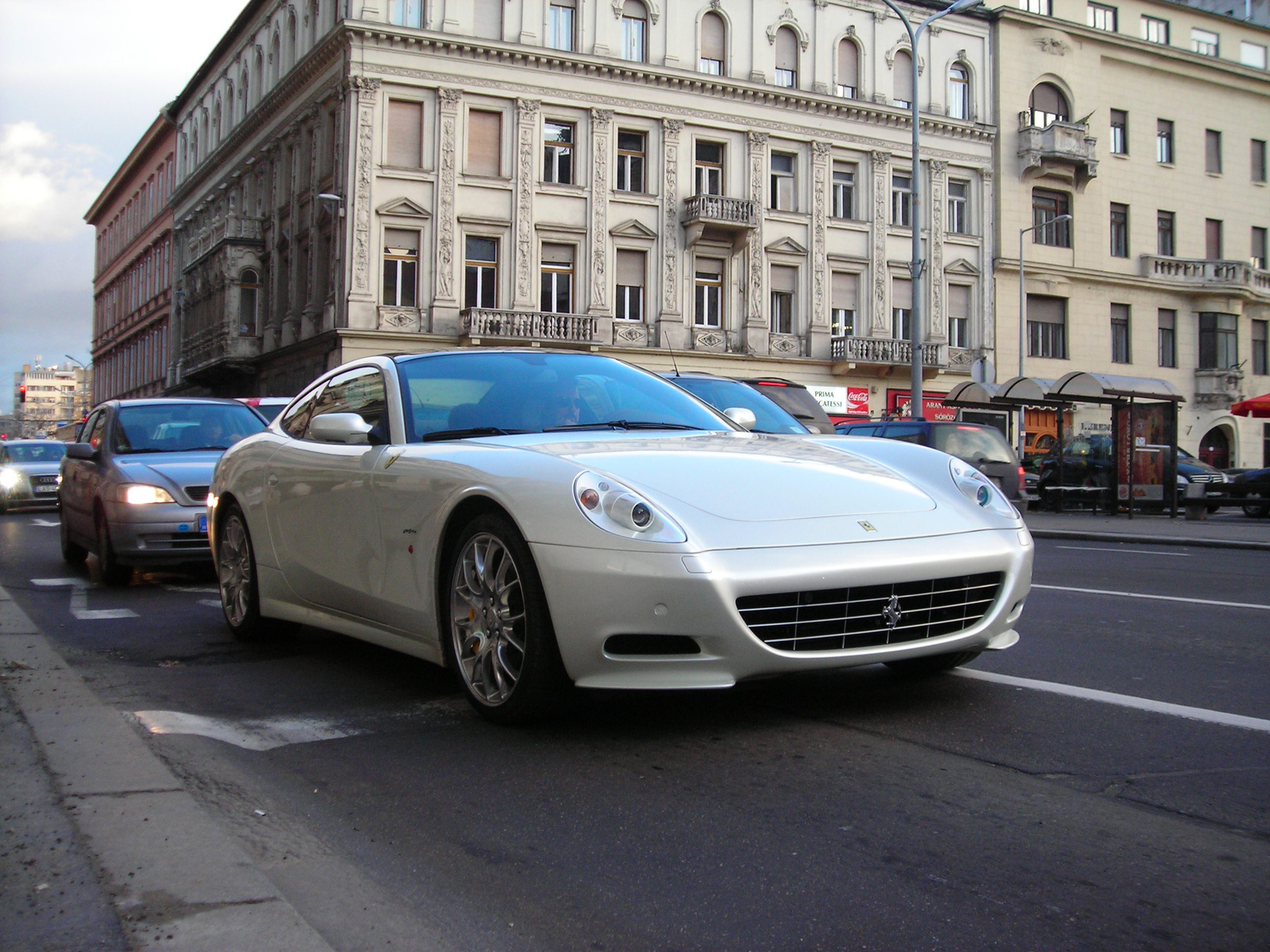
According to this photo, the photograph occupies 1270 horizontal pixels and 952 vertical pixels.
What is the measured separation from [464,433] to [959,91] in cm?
3918

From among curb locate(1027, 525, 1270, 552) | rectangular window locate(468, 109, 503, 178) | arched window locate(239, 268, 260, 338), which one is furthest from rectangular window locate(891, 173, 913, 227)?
curb locate(1027, 525, 1270, 552)

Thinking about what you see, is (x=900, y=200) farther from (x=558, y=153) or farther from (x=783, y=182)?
(x=558, y=153)

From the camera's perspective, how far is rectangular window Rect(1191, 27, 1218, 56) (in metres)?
44.2

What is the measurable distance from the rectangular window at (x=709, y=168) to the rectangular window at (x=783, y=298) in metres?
3.07

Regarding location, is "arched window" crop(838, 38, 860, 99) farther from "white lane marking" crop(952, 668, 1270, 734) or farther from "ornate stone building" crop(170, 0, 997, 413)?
"white lane marking" crop(952, 668, 1270, 734)

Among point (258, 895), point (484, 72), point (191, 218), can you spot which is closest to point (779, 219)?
point (484, 72)

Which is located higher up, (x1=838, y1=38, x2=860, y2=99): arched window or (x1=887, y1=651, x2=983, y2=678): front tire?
(x1=838, y1=38, x2=860, y2=99): arched window

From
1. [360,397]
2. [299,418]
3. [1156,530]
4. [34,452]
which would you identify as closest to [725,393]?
[299,418]

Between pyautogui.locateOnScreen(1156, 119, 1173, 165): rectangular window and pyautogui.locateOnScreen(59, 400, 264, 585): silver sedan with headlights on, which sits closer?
pyautogui.locateOnScreen(59, 400, 264, 585): silver sedan with headlights on

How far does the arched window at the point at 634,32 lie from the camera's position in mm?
35344

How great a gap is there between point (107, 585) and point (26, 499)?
1516 cm

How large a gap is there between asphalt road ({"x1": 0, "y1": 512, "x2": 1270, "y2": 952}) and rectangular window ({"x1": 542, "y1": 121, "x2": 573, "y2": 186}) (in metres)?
30.5

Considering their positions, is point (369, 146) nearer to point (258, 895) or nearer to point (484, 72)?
point (484, 72)

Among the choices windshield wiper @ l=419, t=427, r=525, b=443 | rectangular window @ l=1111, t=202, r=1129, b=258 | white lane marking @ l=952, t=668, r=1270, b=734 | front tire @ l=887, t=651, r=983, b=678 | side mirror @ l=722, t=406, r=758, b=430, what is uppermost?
rectangular window @ l=1111, t=202, r=1129, b=258
